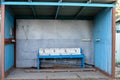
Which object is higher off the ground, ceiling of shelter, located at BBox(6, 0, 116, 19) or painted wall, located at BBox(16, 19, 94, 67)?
ceiling of shelter, located at BBox(6, 0, 116, 19)

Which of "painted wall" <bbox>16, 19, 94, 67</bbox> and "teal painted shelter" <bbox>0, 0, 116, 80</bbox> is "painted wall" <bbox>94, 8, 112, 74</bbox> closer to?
"teal painted shelter" <bbox>0, 0, 116, 80</bbox>

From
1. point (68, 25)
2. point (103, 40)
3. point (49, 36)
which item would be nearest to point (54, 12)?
point (68, 25)

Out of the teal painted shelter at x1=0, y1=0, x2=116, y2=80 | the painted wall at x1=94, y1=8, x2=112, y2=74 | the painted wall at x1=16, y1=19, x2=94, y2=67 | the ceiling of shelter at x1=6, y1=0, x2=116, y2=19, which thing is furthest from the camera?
the painted wall at x1=16, y1=19, x2=94, y2=67

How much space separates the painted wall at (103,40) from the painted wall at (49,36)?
0.56 meters

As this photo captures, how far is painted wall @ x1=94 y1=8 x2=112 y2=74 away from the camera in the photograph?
7.42m

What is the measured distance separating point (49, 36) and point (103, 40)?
271 centimetres

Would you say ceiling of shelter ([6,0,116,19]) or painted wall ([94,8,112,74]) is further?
ceiling of shelter ([6,0,116,19])

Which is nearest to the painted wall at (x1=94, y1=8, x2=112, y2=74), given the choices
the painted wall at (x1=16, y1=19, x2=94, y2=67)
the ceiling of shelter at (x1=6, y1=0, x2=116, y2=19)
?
the ceiling of shelter at (x1=6, y1=0, x2=116, y2=19)

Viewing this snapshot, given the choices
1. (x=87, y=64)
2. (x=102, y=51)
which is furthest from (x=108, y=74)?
(x=87, y=64)

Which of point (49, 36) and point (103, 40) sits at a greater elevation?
point (49, 36)

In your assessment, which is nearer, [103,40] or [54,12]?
[103,40]

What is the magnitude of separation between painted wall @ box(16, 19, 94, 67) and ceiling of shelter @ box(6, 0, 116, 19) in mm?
253

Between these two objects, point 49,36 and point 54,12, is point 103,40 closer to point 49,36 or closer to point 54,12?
point 54,12

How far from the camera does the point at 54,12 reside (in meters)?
8.90
